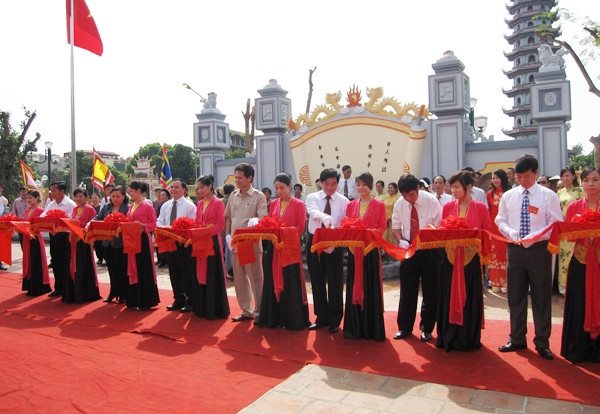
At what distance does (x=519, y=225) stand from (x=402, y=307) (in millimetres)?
1120

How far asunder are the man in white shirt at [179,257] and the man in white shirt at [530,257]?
10.1ft

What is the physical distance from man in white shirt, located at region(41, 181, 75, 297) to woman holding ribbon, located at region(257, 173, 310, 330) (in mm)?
2791

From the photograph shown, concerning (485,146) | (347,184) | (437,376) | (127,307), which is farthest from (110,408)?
(485,146)

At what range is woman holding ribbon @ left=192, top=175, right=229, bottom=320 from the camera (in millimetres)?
5010

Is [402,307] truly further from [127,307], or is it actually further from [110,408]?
[127,307]

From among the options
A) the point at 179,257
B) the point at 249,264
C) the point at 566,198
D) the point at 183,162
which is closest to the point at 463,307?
the point at 249,264

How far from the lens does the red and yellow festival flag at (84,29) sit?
33.2 feet

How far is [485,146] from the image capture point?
977cm

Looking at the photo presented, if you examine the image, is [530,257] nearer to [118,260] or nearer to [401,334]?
[401,334]

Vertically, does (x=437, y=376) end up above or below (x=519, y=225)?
below

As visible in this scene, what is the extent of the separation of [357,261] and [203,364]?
144 cm

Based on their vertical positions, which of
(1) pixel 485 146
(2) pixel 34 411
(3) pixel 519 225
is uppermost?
(1) pixel 485 146

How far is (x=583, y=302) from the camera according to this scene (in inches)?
138

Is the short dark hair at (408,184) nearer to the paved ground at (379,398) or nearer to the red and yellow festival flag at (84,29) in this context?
the paved ground at (379,398)
